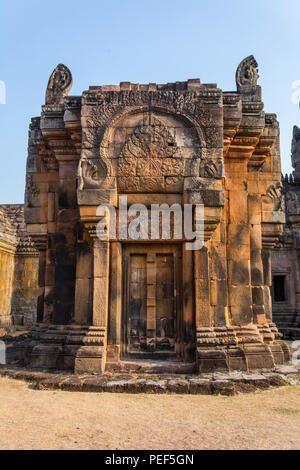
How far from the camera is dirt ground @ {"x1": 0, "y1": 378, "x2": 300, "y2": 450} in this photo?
13.2 feet

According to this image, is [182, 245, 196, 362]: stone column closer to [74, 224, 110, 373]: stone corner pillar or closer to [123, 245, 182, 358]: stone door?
[123, 245, 182, 358]: stone door

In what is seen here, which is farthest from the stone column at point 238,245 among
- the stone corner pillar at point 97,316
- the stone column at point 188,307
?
the stone corner pillar at point 97,316

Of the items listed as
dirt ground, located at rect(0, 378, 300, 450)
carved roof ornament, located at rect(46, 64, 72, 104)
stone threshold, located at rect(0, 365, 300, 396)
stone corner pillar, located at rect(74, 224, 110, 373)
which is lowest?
dirt ground, located at rect(0, 378, 300, 450)

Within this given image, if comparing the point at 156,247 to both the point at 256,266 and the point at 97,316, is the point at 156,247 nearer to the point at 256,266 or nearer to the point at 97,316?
the point at 97,316

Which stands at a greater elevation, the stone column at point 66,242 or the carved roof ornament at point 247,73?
the carved roof ornament at point 247,73

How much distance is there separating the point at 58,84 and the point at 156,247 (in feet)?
14.5

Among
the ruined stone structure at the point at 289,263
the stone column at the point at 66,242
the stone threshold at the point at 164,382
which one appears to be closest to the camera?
the stone threshold at the point at 164,382

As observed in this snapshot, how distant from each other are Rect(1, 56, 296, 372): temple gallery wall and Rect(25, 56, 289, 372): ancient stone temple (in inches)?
0.8

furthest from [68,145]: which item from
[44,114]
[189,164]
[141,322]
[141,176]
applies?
[141,322]

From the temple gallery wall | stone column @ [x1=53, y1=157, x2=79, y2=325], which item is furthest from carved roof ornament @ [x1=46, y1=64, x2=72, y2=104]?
stone column @ [x1=53, y1=157, x2=79, y2=325]

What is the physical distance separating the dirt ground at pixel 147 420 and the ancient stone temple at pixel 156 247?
4.49 ft

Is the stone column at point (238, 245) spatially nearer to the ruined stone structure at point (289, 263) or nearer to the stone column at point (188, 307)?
the stone column at point (188, 307)

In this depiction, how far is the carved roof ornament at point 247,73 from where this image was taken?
28.9 ft

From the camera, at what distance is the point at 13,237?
19109mm
